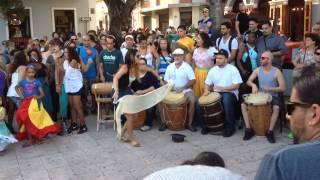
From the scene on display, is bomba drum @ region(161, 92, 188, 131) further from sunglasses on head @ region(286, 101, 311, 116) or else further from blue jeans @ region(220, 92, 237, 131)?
sunglasses on head @ region(286, 101, 311, 116)

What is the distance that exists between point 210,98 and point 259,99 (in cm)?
79

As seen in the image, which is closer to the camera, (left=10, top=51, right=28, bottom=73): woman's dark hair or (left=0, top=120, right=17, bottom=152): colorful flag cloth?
(left=0, top=120, right=17, bottom=152): colorful flag cloth

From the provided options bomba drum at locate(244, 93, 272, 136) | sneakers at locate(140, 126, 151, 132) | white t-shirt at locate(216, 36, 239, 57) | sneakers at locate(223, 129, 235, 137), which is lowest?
sneakers at locate(140, 126, 151, 132)

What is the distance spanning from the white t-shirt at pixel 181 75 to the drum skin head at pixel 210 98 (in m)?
0.53

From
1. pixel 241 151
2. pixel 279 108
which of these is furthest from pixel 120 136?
pixel 279 108

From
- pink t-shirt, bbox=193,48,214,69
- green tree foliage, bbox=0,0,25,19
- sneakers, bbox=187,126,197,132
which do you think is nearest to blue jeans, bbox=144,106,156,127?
sneakers, bbox=187,126,197,132

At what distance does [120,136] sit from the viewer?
22.2 feet

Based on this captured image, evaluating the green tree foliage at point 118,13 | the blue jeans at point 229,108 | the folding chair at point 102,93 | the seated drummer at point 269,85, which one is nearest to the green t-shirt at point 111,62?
the folding chair at point 102,93

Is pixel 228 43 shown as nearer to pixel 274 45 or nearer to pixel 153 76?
pixel 274 45

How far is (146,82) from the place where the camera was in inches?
289

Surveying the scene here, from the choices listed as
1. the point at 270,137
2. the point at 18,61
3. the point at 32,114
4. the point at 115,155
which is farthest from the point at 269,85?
the point at 18,61

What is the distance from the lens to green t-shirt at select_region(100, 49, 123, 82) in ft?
26.6

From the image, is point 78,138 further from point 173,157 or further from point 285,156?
point 285,156

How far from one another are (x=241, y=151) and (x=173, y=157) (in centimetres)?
99
